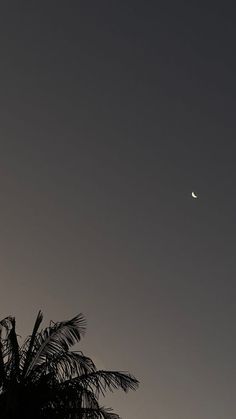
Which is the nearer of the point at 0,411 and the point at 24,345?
the point at 0,411

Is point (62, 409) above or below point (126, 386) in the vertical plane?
below

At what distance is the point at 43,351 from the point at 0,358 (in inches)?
46.5

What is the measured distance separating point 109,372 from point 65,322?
74.5 inches

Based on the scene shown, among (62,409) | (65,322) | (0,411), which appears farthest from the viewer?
(65,322)

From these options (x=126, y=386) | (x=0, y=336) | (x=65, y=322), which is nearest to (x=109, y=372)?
(x=126, y=386)

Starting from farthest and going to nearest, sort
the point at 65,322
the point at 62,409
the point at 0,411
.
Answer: the point at 65,322 < the point at 62,409 < the point at 0,411

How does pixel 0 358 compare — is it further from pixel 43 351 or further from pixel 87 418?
pixel 87 418

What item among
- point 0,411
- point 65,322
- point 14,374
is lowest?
point 0,411

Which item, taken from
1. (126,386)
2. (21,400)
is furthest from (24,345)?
(126,386)

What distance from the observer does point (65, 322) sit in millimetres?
18750

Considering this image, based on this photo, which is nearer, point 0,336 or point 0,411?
point 0,411

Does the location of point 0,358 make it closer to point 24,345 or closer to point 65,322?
point 24,345

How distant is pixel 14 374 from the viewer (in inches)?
683

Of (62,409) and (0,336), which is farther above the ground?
(0,336)
